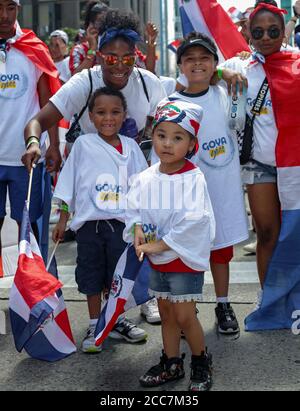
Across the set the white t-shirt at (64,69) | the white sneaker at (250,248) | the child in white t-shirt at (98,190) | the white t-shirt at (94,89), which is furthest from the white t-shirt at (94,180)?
the white t-shirt at (64,69)

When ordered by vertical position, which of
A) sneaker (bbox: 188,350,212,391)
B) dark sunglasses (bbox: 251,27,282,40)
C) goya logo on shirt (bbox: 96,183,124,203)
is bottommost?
sneaker (bbox: 188,350,212,391)

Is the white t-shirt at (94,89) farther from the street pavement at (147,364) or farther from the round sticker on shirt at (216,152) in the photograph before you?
the street pavement at (147,364)

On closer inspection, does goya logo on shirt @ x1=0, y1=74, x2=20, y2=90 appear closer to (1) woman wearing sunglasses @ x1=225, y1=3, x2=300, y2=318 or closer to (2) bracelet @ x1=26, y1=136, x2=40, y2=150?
(2) bracelet @ x1=26, y1=136, x2=40, y2=150

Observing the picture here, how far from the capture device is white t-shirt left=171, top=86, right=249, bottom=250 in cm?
367

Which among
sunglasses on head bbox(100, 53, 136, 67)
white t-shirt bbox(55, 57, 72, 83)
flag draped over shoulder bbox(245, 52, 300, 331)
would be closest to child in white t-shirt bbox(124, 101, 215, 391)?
sunglasses on head bbox(100, 53, 136, 67)

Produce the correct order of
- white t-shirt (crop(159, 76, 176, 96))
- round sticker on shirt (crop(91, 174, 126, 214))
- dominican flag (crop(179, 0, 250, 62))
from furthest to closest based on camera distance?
dominican flag (crop(179, 0, 250, 62))
white t-shirt (crop(159, 76, 176, 96))
round sticker on shirt (crop(91, 174, 126, 214))

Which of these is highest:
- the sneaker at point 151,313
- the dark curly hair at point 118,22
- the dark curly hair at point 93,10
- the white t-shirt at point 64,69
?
the dark curly hair at point 93,10

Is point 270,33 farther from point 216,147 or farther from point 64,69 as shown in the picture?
point 64,69

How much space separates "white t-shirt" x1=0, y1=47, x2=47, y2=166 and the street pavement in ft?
3.65

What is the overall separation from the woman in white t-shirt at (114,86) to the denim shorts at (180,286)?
40.5 inches

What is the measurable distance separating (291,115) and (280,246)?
0.76 m

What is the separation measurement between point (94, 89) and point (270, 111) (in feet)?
3.33

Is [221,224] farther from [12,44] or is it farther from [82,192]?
[12,44]

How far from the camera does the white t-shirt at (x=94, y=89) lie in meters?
3.73
